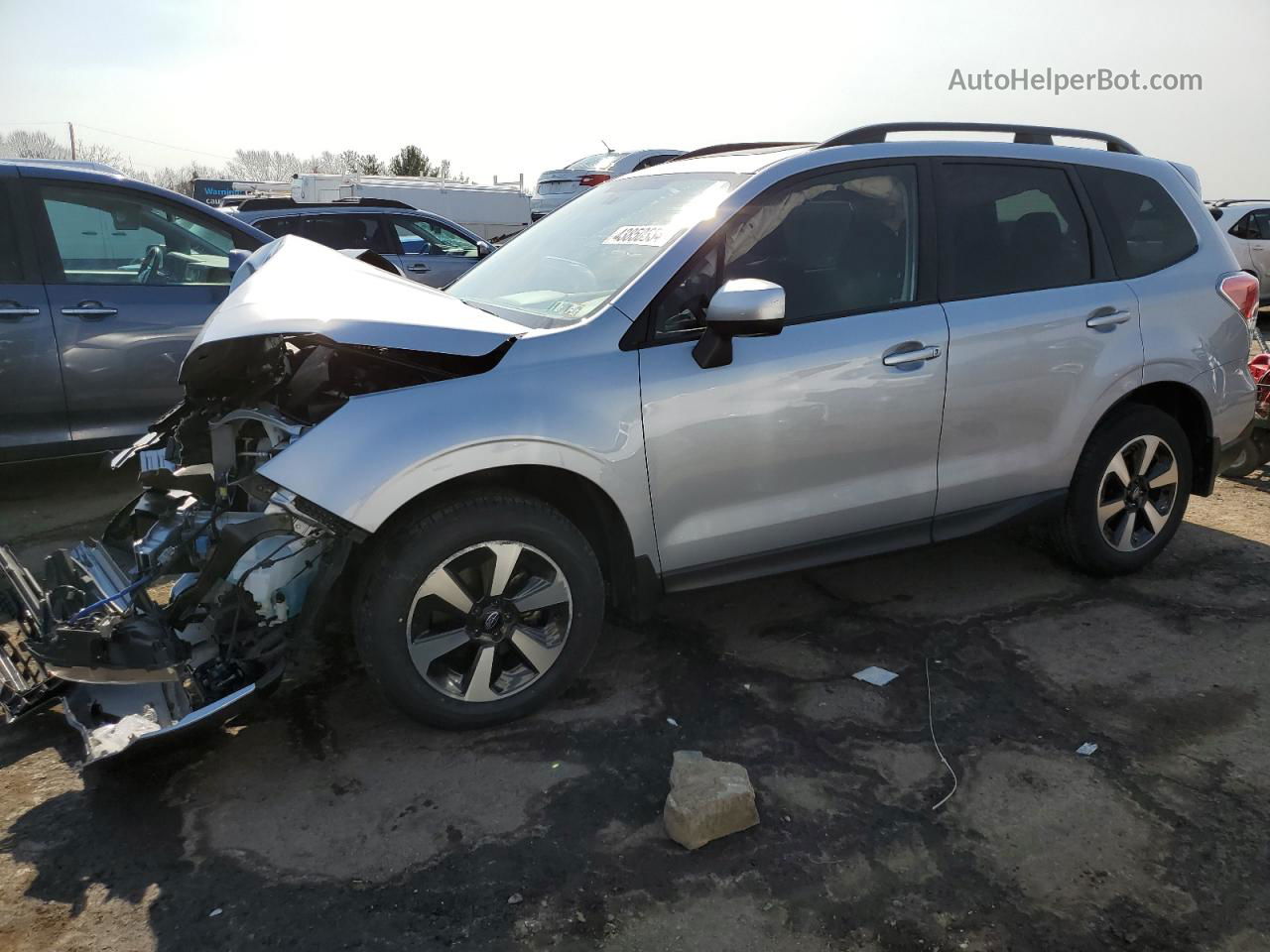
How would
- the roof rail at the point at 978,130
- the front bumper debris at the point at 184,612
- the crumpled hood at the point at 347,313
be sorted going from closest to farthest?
the front bumper debris at the point at 184,612 → the crumpled hood at the point at 347,313 → the roof rail at the point at 978,130

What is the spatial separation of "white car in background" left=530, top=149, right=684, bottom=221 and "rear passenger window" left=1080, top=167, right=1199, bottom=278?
11964mm

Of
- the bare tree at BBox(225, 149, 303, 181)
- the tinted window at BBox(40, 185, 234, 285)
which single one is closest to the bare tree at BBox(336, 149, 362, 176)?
the bare tree at BBox(225, 149, 303, 181)

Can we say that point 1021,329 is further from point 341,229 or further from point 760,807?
point 341,229

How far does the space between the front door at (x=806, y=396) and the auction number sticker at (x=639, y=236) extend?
223 millimetres

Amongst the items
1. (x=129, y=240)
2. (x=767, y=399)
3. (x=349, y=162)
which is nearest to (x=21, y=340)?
(x=129, y=240)

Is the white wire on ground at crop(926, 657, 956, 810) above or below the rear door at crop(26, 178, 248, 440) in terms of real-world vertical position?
below

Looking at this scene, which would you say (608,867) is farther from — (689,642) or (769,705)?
(689,642)

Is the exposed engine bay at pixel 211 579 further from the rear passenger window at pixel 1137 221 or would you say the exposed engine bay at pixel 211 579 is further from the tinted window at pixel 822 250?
the rear passenger window at pixel 1137 221

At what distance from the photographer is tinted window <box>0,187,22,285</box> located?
5.04 metres

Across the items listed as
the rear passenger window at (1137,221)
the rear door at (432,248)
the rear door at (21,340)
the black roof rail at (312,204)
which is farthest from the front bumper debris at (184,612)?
the black roof rail at (312,204)

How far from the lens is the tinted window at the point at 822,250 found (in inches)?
129

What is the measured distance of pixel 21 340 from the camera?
16.5 ft

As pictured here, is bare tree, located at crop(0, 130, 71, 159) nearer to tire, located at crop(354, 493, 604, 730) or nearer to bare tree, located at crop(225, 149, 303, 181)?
bare tree, located at crop(225, 149, 303, 181)

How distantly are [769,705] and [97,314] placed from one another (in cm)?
427
